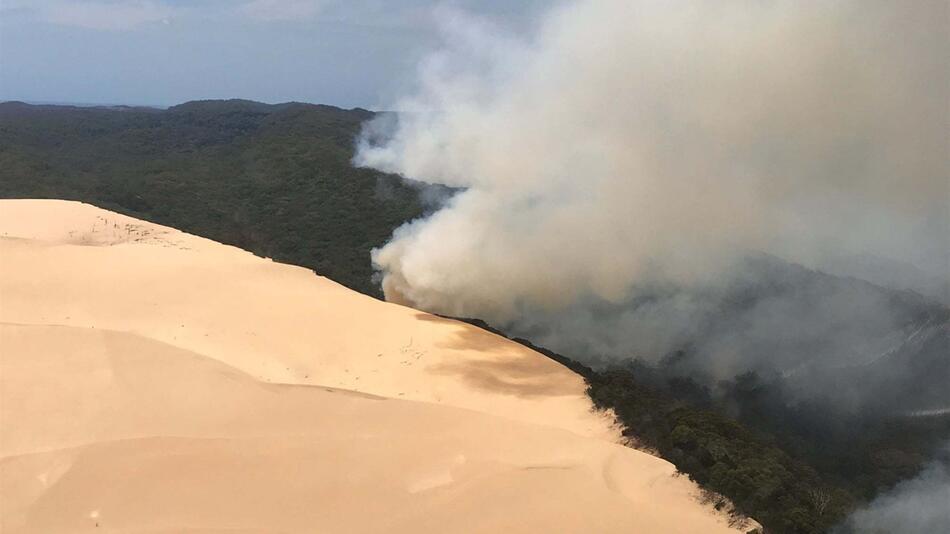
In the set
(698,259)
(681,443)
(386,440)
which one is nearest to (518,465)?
(386,440)

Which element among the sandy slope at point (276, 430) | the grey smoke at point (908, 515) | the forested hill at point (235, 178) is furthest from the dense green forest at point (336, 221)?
the sandy slope at point (276, 430)

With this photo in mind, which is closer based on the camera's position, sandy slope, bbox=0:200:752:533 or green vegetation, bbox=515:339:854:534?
sandy slope, bbox=0:200:752:533

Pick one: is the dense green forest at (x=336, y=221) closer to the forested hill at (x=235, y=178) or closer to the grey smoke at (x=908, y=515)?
the forested hill at (x=235, y=178)

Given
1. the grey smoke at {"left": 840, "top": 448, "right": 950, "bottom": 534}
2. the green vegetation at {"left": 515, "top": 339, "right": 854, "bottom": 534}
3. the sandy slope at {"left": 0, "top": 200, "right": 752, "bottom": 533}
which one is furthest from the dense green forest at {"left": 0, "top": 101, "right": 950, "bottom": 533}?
the sandy slope at {"left": 0, "top": 200, "right": 752, "bottom": 533}

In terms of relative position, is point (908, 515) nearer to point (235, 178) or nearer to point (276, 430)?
point (276, 430)

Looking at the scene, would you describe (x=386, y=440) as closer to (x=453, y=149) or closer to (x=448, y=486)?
(x=448, y=486)

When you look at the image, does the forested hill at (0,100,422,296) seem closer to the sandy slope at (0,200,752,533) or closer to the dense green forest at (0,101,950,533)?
the dense green forest at (0,101,950,533)
